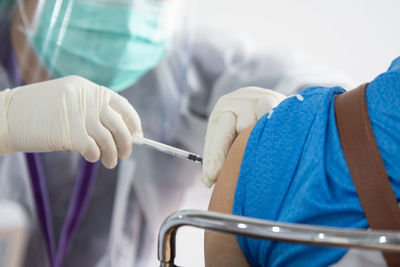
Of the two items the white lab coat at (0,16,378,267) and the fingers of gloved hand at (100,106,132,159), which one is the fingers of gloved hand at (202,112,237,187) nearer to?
Result: the fingers of gloved hand at (100,106,132,159)

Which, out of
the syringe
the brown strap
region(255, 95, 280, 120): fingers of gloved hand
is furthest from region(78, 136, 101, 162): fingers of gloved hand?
the brown strap

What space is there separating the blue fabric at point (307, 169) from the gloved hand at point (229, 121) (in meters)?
0.15

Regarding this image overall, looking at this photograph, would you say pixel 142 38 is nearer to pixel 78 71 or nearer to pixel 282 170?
pixel 78 71

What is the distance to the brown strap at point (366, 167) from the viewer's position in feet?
1.82

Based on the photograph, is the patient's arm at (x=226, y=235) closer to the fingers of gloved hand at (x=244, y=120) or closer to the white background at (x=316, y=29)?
the fingers of gloved hand at (x=244, y=120)

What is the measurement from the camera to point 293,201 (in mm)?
617

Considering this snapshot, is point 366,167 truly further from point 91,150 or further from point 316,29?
point 316,29

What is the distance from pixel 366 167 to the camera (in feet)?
1.90

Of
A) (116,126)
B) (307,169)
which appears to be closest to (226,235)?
(307,169)

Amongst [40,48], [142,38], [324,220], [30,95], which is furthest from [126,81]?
[324,220]

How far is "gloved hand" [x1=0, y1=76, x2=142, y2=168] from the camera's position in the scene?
0.99 m

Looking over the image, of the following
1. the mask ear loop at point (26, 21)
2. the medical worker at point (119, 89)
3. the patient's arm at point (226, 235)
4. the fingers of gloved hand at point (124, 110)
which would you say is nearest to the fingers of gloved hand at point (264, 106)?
the patient's arm at point (226, 235)

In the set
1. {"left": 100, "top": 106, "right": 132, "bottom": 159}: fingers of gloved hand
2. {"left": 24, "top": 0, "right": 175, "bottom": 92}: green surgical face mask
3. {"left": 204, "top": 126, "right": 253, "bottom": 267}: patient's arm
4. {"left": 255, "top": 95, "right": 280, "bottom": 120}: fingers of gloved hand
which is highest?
{"left": 24, "top": 0, "right": 175, "bottom": 92}: green surgical face mask

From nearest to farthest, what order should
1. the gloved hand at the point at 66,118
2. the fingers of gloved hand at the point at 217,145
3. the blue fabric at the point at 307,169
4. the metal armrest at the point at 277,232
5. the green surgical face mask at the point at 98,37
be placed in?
the metal armrest at the point at 277,232 → the blue fabric at the point at 307,169 → the fingers of gloved hand at the point at 217,145 → the gloved hand at the point at 66,118 → the green surgical face mask at the point at 98,37
